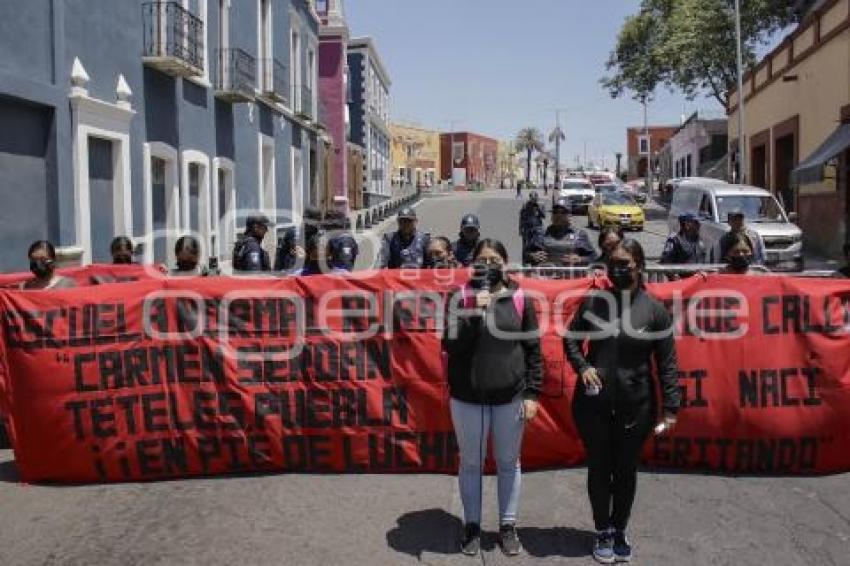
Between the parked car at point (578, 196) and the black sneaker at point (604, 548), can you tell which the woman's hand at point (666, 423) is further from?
the parked car at point (578, 196)

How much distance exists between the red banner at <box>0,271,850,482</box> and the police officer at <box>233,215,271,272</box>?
332 cm

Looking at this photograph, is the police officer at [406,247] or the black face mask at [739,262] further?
the police officer at [406,247]

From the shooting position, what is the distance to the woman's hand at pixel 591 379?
190 inches

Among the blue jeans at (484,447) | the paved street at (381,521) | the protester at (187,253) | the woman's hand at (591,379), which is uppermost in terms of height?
the protester at (187,253)

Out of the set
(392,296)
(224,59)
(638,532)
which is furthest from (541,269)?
(224,59)

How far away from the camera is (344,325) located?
265 inches

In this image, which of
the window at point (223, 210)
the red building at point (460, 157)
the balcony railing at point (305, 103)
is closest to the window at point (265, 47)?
the window at point (223, 210)

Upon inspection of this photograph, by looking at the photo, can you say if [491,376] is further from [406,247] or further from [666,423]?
[406,247]

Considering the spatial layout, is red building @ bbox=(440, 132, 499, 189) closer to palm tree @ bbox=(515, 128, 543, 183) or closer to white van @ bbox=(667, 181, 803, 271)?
palm tree @ bbox=(515, 128, 543, 183)

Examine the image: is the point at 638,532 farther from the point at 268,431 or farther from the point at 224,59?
the point at 224,59

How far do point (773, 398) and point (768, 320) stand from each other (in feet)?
1.90

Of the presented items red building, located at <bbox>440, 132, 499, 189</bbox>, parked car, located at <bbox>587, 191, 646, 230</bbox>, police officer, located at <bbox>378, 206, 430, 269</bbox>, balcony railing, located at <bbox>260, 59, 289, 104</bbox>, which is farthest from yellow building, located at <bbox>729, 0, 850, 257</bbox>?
red building, located at <bbox>440, 132, 499, 189</bbox>

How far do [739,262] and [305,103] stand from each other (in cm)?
2252

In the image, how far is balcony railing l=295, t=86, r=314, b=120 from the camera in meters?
28.1
